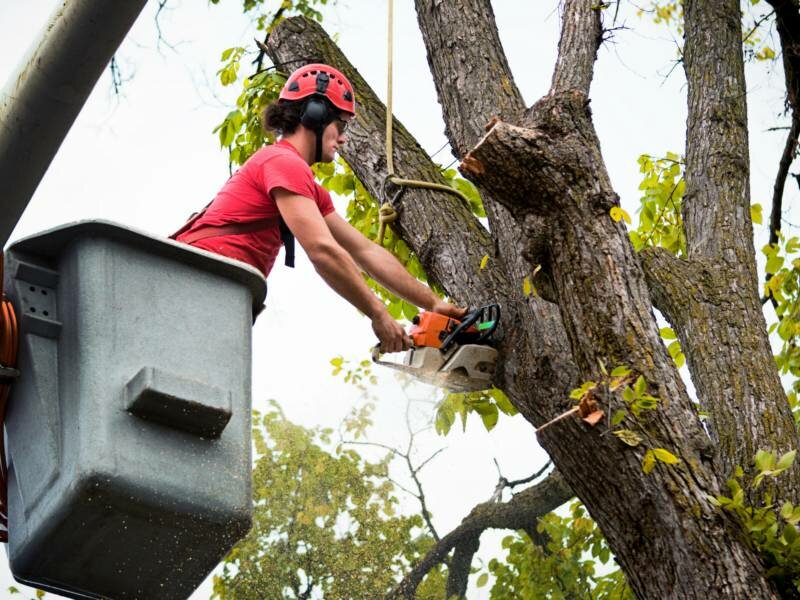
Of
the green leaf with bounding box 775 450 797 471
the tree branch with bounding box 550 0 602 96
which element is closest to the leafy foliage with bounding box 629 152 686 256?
the tree branch with bounding box 550 0 602 96

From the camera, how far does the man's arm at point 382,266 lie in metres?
4.48

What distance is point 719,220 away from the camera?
4766 mm

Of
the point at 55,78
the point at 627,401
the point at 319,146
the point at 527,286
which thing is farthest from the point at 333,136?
the point at 55,78

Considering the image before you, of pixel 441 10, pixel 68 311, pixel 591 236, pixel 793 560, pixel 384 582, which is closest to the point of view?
pixel 68 311

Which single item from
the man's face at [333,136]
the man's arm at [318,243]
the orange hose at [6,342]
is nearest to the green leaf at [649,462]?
the man's arm at [318,243]

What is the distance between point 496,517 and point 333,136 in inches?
205

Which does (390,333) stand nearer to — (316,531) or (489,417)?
(489,417)

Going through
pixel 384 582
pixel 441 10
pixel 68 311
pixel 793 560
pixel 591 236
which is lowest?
pixel 793 560

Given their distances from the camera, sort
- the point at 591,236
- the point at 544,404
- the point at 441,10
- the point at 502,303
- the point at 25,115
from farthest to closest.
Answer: the point at 441,10
the point at 502,303
the point at 544,404
the point at 591,236
the point at 25,115

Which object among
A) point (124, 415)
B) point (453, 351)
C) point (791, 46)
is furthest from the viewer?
point (791, 46)

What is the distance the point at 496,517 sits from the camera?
9.16 metres

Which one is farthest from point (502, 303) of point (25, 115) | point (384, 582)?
point (384, 582)

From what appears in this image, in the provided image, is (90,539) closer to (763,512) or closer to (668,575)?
(668,575)

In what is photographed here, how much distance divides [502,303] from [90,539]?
1.91m
